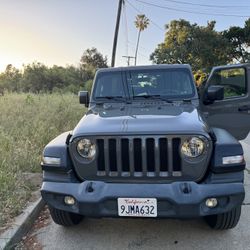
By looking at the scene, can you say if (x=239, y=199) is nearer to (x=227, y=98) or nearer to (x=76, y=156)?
(x=76, y=156)

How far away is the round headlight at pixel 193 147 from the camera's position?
3.82m

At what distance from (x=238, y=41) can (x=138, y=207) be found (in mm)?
47247

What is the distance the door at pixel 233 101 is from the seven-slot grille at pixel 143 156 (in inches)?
104

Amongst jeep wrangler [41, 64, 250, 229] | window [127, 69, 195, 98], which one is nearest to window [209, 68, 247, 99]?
window [127, 69, 195, 98]

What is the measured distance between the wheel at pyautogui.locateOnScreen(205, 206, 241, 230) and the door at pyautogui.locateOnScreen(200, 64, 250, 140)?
228 cm

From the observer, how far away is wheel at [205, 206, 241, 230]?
4.18m

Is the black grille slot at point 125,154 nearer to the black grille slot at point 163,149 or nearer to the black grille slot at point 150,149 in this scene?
the black grille slot at point 150,149

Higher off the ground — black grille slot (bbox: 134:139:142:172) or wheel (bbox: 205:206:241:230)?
black grille slot (bbox: 134:139:142:172)

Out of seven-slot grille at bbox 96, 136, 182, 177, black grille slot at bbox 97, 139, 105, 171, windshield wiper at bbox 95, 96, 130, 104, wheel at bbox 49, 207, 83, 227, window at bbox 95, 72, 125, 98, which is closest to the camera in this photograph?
seven-slot grille at bbox 96, 136, 182, 177

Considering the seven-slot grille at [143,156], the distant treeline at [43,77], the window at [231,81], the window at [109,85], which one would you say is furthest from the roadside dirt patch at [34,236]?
the distant treeline at [43,77]

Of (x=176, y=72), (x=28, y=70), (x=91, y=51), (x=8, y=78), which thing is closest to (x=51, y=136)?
(x=176, y=72)

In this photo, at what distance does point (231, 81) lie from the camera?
6922 millimetres

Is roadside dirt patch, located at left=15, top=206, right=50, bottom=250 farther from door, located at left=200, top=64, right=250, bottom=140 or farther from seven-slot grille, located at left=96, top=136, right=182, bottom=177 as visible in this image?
door, located at left=200, top=64, right=250, bottom=140

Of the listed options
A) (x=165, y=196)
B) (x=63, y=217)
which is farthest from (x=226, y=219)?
(x=63, y=217)
